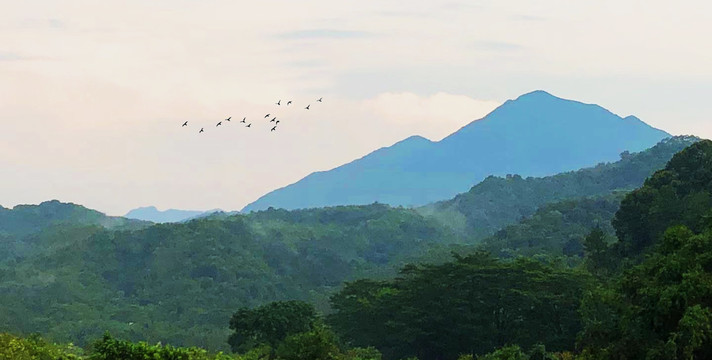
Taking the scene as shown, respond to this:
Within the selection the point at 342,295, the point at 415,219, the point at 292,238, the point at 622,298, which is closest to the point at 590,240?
the point at 342,295

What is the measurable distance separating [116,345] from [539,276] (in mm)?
34808

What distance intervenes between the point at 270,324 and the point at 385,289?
1267 centimetres

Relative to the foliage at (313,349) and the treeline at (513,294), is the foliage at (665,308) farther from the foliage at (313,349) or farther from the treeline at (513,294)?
the treeline at (513,294)

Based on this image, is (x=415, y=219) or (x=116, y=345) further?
(x=415, y=219)

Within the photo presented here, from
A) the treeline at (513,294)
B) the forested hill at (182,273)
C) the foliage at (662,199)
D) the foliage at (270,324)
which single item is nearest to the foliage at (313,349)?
the treeline at (513,294)

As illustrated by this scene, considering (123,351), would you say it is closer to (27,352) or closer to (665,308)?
(27,352)

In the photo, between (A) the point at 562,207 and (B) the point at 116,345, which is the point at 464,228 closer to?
(A) the point at 562,207

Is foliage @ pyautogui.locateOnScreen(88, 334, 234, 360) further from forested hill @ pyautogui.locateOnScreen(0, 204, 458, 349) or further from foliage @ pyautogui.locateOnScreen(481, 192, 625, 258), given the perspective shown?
foliage @ pyautogui.locateOnScreen(481, 192, 625, 258)

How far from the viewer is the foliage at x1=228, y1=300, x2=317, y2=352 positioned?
171 ft

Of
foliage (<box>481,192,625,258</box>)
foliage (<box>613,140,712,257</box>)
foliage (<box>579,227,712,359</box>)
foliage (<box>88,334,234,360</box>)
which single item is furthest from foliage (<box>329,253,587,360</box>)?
foliage (<box>481,192,625,258</box>)

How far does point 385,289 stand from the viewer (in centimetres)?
6306

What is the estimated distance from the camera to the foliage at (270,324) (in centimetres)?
5219

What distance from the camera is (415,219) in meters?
195

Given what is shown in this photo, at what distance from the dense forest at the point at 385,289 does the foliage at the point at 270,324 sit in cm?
10
